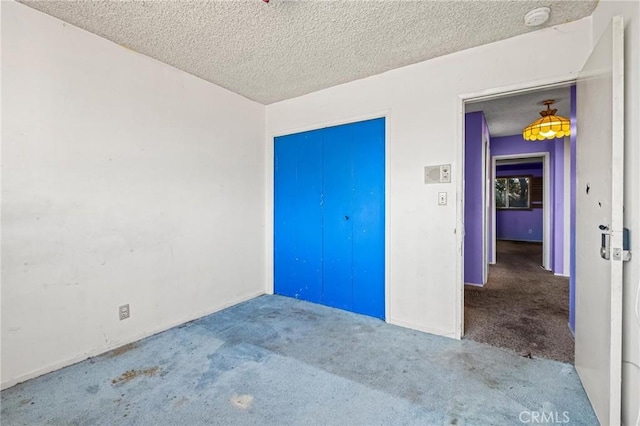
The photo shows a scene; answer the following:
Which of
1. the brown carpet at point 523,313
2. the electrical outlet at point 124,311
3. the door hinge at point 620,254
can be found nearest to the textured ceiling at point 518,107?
the brown carpet at point 523,313

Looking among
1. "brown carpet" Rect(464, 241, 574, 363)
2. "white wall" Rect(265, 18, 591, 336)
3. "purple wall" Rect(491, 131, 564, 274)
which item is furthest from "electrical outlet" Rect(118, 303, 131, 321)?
"purple wall" Rect(491, 131, 564, 274)

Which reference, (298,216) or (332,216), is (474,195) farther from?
(298,216)

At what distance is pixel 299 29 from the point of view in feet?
6.95

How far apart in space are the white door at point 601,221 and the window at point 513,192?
842 centimetres

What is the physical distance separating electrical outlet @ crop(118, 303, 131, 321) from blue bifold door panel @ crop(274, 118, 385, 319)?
1710 mm

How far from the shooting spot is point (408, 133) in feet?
8.93

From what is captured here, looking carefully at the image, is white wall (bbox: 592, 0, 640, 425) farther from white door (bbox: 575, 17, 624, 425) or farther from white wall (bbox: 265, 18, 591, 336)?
white wall (bbox: 265, 18, 591, 336)

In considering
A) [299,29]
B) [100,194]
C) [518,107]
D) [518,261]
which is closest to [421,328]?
[299,29]

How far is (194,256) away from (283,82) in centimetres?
205

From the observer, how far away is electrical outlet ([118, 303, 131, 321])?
7.80 feet

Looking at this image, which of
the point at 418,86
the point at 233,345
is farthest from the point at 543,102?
the point at 233,345

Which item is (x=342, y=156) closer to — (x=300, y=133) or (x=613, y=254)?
(x=300, y=133)

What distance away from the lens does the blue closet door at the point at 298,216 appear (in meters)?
3.41

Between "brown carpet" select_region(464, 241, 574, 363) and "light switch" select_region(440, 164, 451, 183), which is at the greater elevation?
"light switch" select_region(440, 164, 451, 183)
